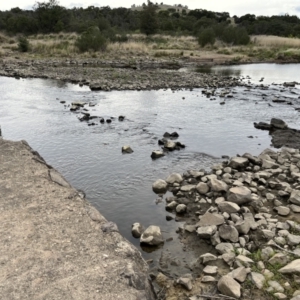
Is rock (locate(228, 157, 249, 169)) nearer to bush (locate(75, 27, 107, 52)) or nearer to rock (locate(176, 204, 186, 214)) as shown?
rock (locate(176, 204, 186, 214))

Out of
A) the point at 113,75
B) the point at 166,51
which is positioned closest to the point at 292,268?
the point at 113,75

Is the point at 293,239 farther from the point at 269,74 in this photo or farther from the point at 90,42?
the point at 90,42

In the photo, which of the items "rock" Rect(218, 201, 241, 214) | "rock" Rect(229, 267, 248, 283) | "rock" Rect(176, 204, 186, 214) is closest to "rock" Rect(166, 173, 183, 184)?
"rock" Rect(176, 204, 186, 214)

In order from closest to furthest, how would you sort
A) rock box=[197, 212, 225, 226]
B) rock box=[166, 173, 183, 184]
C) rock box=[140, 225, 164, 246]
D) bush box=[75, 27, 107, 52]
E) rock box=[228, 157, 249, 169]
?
rock box=[140, 225, 164, 246] < rock box=[197, 212, 225, 226] < rock box=[166, 173, 183, 184] < rock box=[228, 157, 249, 169] < bush box=[75, 27, 107, 52]

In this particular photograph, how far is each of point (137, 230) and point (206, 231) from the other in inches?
53.2

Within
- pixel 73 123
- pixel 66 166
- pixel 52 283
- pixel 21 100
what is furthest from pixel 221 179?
pixel 21 100

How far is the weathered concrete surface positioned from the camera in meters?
4.38

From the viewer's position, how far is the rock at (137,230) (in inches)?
280

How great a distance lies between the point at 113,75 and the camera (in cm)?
2816

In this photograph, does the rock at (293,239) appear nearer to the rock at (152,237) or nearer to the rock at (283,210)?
the rock at (283,210)

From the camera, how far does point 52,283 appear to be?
446 cm

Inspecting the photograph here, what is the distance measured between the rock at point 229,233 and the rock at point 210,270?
964 mm

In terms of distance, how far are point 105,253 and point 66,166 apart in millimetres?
6237

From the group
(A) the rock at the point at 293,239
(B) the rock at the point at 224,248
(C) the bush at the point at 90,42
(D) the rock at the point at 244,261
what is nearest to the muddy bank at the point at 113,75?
(C) the bush at the point at 90,42
